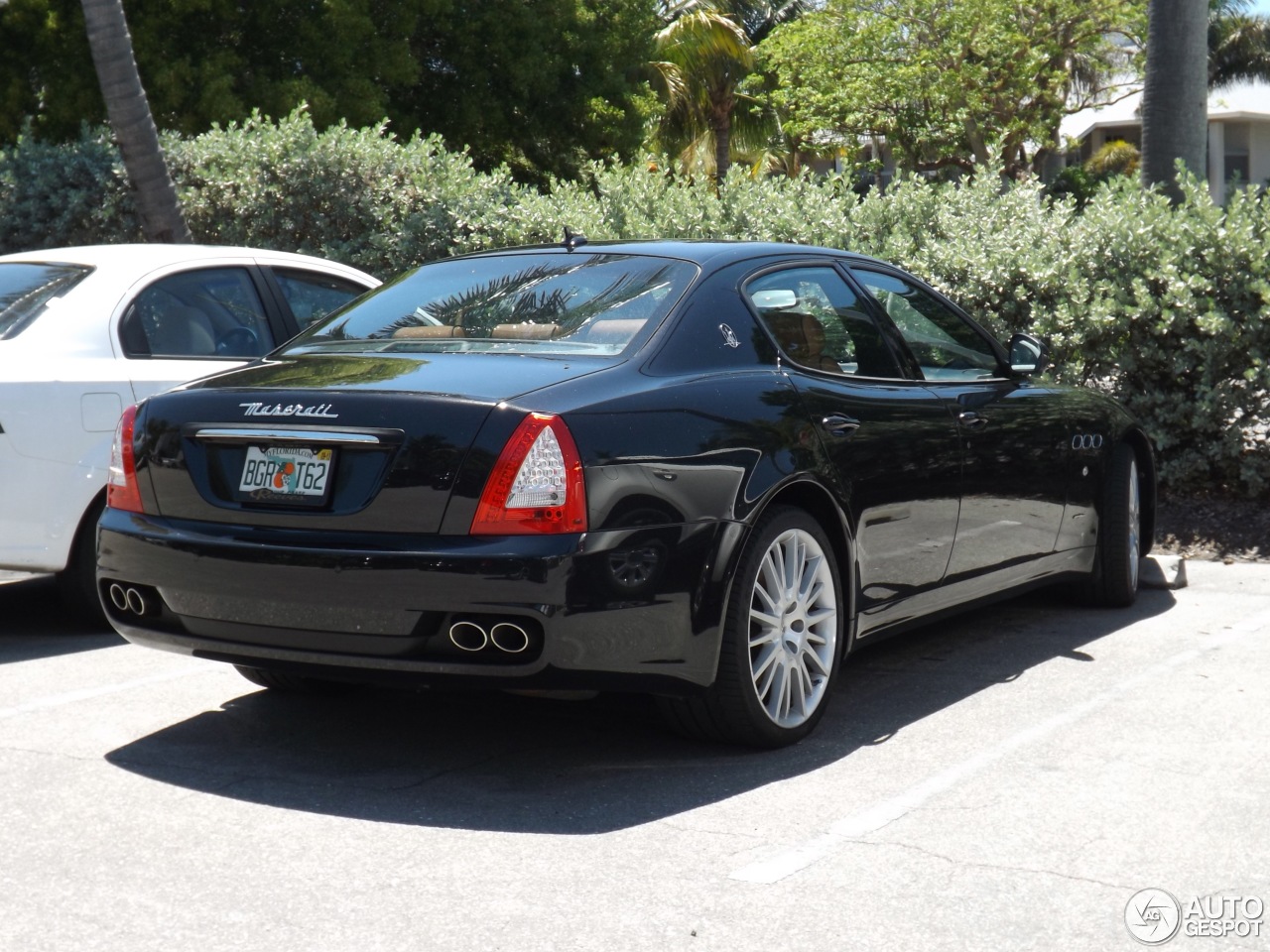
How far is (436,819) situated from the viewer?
405 centimetres

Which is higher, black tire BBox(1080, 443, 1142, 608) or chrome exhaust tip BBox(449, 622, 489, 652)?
chrome exhaust tip BBox(449, 622, 489, 652)

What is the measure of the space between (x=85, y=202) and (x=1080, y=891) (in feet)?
39.4

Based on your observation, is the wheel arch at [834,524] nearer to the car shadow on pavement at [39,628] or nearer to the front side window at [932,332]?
the front side window at [932,332]

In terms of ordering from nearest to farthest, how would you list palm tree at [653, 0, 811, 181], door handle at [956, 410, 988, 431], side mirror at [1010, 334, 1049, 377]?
door handle at [956, 410, 988, 431] → side mirror at [1010, 334, 1049, 377] → palm tree at [653, 0, 811, 181]

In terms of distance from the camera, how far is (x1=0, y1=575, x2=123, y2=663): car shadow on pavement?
628 cm

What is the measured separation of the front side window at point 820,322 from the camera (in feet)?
16.8

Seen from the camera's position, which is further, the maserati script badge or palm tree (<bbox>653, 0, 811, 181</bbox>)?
palm tree (<bbox>653, 0, 811, 181</bbox>)

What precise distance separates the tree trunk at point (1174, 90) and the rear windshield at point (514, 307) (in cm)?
687

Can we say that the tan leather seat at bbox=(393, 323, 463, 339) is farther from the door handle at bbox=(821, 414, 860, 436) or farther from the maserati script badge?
the door handle at bbox=(821, 414, 860, 436)

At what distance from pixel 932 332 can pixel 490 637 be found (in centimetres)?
264

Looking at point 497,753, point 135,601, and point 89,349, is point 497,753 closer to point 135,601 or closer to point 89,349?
point 135,601

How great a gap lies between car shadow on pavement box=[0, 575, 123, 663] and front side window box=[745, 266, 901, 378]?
10.1 ft

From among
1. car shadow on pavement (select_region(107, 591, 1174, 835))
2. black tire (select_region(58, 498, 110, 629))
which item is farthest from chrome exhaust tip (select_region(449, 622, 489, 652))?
black tire (select_region(58, 498, 110, 629))

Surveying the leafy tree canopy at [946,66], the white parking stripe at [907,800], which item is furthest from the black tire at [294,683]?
the leafy tree canopy at [946,66]
